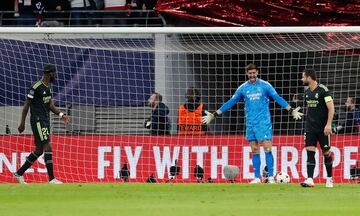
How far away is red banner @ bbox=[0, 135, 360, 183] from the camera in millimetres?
21266

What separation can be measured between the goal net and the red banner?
20mm

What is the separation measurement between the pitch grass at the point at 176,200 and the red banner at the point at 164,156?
10.0ft

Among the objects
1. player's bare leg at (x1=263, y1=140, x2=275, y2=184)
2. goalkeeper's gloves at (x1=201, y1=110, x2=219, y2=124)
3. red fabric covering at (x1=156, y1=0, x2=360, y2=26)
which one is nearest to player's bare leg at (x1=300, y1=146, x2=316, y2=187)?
Result: player's bare leg at (x1=263, y1=140, x2=275, y2=184)

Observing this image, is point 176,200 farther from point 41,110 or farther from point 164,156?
point 164,156

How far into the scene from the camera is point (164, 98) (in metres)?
22.1

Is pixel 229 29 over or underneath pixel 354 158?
over

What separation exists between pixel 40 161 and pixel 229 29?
4.89 metres

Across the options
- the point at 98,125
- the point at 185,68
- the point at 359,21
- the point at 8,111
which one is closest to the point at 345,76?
the point at 359,21

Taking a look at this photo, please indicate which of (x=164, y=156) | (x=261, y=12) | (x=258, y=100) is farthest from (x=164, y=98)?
(x=258, y=100)

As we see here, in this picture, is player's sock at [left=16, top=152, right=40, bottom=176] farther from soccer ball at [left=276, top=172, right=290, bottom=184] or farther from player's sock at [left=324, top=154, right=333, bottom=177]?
player's sock at [left=324, top=154, right=333, bottom=177]

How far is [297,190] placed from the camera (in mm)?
16812

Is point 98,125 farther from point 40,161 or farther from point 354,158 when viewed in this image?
point 354,158

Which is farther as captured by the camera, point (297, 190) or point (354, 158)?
point (354, 158)

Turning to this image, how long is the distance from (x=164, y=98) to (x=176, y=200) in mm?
7264
